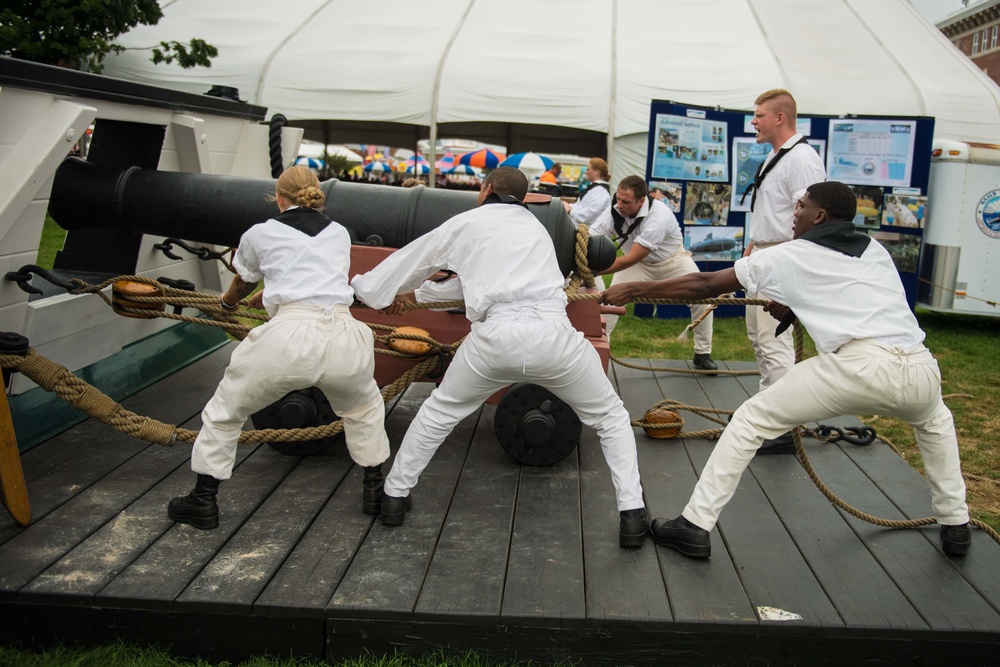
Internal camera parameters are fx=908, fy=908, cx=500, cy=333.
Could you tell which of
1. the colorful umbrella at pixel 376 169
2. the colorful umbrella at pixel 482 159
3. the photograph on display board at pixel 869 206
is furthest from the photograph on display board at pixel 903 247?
the colorful umbrella at pixel 482 159

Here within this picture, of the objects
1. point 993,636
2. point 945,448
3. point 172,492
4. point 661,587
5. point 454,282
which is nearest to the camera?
point 993,636

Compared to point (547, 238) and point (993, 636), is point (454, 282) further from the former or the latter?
point (993, 636)

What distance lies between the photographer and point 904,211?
8719 mm

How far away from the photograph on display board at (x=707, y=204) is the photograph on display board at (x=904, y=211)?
1.50 metres

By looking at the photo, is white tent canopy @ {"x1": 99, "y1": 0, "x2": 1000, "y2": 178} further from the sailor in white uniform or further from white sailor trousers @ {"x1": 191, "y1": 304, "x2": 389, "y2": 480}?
white sailor trousers @ {"x1": 191, "y1": 304, "x2": 389, "y2": 480}

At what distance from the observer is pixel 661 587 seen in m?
2.76

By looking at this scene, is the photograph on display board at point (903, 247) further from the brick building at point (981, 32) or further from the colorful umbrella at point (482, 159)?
the brick building at point (981, 32)

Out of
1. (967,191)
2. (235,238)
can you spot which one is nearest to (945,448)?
(235,238)

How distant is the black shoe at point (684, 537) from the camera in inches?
116

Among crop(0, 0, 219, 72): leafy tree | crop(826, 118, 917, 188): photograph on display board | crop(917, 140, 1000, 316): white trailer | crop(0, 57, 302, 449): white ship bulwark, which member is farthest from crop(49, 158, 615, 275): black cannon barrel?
crop(0, 0, 219, 72): leafy tree

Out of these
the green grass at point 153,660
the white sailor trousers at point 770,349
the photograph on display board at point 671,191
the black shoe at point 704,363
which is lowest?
the black shoe at point 704,363

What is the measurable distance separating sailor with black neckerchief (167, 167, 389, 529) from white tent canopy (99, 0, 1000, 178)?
13226 millimetres

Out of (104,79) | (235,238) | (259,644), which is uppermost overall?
(104,79)

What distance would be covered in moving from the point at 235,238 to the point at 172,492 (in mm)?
1304
